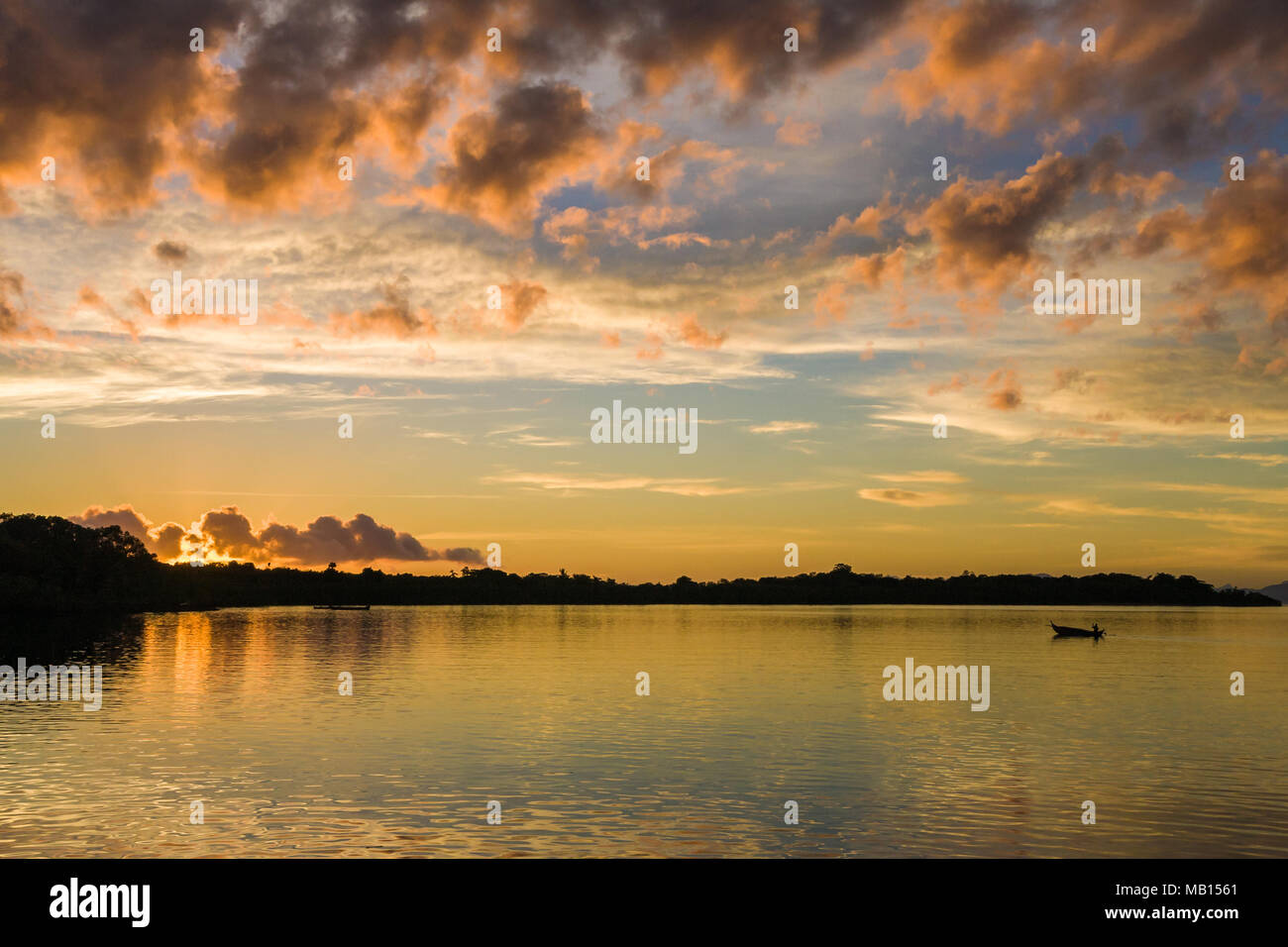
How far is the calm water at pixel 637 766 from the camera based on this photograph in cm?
3123

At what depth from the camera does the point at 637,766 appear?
1708 inches

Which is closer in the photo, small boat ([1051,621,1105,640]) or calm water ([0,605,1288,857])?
calm water ([0,605,1288,857])

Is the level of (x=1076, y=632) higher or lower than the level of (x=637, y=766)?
lower

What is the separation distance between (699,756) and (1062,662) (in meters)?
75.1

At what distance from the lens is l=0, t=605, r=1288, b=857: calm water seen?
1230 inches

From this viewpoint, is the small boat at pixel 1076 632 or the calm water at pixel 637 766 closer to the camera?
the calm water at pixel 637 766

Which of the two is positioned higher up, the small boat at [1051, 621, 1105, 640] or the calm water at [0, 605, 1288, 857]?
the calm water at [0, 605, 1288, 857]

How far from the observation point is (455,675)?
88.6m

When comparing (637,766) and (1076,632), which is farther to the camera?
(1076,632)

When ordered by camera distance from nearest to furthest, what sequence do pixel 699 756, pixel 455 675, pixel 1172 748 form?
1. pixel 699 756
2. pixel 1172 748
3. pixel 455 675

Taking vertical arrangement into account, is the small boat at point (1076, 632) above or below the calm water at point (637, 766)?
below
